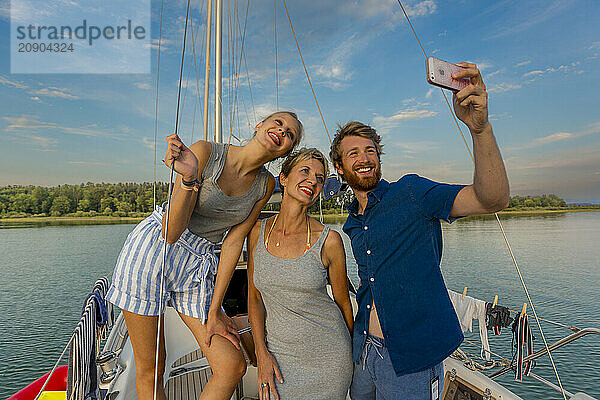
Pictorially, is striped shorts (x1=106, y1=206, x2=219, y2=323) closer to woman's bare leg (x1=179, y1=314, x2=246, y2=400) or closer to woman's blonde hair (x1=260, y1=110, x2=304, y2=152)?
woman's bare leg (x1=179, y1=314, x2=246, y2=400)

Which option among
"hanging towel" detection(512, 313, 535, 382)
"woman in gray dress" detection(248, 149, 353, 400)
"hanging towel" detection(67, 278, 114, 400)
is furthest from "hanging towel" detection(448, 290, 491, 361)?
"hanging towel" detection(67, 278, 114, 400)

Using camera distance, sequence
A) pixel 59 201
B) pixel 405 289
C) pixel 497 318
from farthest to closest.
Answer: pixel 59 201 → pixel 497 318 → pixel 405 289

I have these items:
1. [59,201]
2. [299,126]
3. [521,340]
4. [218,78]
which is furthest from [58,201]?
[521,340]

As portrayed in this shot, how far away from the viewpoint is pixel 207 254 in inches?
66.0

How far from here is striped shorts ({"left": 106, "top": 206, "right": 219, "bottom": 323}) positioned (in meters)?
1.52

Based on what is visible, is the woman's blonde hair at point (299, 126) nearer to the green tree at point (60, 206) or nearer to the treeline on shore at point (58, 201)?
the treeline on shore at point (58, 201)

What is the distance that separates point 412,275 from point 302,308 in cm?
47

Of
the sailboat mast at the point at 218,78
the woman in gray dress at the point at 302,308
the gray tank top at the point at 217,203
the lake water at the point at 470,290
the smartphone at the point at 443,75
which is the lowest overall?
the lake water at the point at 470,290

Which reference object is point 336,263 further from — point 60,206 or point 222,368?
point 60,206

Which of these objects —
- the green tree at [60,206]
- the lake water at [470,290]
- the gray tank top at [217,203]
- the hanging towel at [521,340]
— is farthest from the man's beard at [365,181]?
the green tree at [60,206]

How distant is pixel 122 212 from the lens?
3306 cm

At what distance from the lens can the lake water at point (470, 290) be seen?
8148 millimetres

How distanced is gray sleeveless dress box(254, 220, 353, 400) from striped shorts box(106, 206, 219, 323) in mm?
324

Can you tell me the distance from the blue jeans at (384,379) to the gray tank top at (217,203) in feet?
2.48
